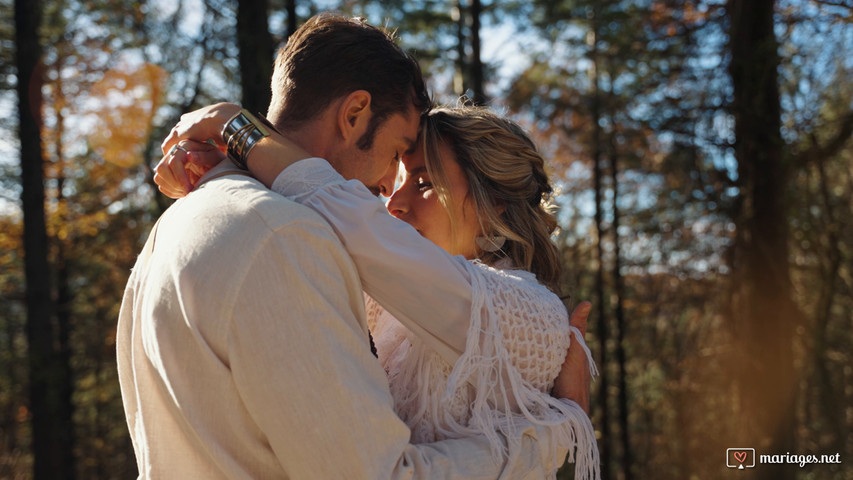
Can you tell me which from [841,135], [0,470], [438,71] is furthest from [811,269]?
[0,470]

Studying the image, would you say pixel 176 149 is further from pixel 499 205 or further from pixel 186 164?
pixel 499 205

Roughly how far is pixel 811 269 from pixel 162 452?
760 cm

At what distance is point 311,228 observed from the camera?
56.6 inches

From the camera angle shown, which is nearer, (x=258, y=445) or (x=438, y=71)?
(x=258, y=445)

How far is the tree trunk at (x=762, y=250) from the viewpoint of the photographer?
6.05 meters

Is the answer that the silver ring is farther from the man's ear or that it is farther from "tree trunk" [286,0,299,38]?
"tree trunk" [286,0,299,38]

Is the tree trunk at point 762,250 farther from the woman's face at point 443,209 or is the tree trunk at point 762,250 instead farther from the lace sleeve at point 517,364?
the lace sleeve at point 517,364

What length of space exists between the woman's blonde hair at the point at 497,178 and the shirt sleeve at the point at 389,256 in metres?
0.88

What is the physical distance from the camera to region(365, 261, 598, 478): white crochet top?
1818mm

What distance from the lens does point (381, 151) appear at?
2.08m

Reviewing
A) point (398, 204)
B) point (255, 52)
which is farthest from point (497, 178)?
point (255, 52)

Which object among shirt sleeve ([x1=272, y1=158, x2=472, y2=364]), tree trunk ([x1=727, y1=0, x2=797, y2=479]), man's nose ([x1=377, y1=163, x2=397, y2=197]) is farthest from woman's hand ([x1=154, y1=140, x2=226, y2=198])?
tree trunk ([x1=727, y1=0, x2=797, y2=479])

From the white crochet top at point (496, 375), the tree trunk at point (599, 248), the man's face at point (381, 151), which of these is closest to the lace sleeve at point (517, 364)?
the white crochet top at point (496, 375)

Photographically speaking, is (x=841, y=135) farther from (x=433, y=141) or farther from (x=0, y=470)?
(x=0, y=470)
